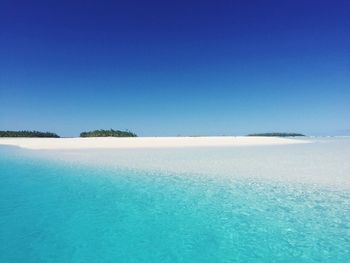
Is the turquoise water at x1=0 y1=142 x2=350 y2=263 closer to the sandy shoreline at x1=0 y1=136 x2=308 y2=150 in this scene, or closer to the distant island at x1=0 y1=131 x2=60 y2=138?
the sandy shoreline at x1=0 y1=136 x2=308 y2=150

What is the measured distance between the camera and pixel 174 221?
4.34 metres

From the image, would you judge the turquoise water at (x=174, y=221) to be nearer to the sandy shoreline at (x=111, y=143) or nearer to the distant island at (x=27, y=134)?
the sandy shoreline at (x=111, y=143)

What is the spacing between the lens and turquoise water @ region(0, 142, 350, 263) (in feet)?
10.9

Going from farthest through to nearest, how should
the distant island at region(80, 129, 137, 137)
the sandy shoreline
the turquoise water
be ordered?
the distant island at region(80, 129, 137, 137), the sandy shoreline, the turquoise water

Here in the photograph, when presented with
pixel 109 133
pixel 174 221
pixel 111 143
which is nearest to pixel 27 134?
pixel 109 133

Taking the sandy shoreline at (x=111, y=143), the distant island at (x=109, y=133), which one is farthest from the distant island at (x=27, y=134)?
the sandy shoreline at (x=111, y=143)

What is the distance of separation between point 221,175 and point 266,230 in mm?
3899

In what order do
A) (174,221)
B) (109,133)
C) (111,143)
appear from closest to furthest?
(174,221) → (111,143) → (109,133)

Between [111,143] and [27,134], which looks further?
[27,134]

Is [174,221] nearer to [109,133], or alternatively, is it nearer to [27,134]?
[109,133]

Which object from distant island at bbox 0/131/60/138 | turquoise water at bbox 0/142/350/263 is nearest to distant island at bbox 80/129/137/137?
distant island at bbox 0/131/60/138

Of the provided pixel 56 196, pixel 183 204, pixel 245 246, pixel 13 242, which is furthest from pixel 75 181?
pixel 245 246

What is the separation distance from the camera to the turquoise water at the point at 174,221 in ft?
10.9

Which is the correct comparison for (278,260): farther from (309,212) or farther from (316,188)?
(316,188)
